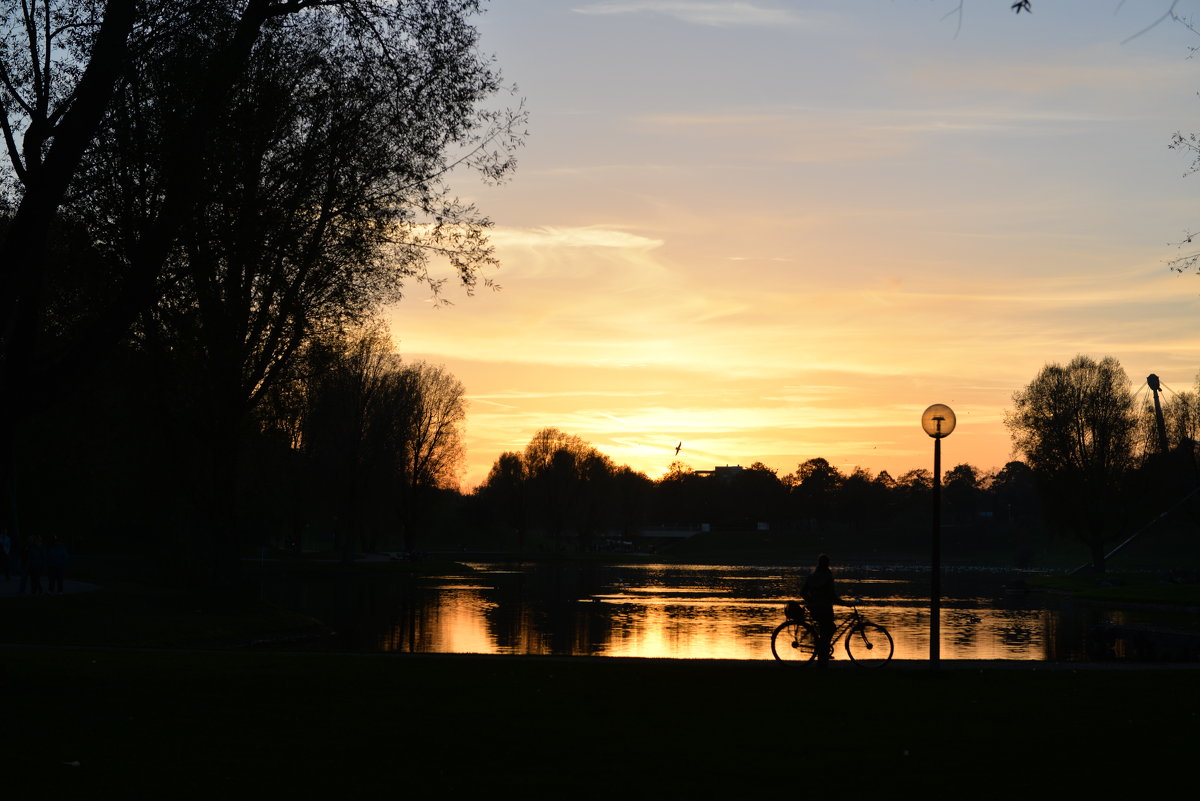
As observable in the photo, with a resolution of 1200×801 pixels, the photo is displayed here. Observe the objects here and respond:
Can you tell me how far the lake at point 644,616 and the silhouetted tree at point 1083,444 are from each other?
730 centimetres

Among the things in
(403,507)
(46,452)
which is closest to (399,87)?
(46,452)

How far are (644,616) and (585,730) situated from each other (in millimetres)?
29216

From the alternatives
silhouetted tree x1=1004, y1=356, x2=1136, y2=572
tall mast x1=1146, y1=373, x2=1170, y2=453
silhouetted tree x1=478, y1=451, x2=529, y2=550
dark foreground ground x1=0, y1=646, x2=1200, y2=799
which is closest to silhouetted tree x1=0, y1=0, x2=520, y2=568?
dark foreground ground x1=0, y1=646, x2=1200, y2=799

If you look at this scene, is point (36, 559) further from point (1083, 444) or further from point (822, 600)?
point (1083, 444)

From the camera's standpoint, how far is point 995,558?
143 m

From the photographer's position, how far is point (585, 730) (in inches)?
481

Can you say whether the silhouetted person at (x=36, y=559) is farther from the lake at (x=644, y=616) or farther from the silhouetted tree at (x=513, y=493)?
the silhouetted tree at (x=513, y=493)

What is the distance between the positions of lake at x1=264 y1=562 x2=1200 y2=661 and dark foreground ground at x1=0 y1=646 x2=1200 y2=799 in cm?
869

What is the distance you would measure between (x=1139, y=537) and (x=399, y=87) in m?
72.4

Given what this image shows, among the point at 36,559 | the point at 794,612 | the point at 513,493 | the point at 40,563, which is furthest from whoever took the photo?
the point at 513,493

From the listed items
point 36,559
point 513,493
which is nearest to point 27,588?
point 36,559

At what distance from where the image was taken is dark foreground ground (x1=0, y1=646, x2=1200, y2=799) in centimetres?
987

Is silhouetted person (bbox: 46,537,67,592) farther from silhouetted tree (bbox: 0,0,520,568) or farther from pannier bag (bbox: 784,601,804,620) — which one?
pannier bag (bbox: 784,601,804,620)

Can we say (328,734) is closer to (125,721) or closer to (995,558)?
(125,721)
